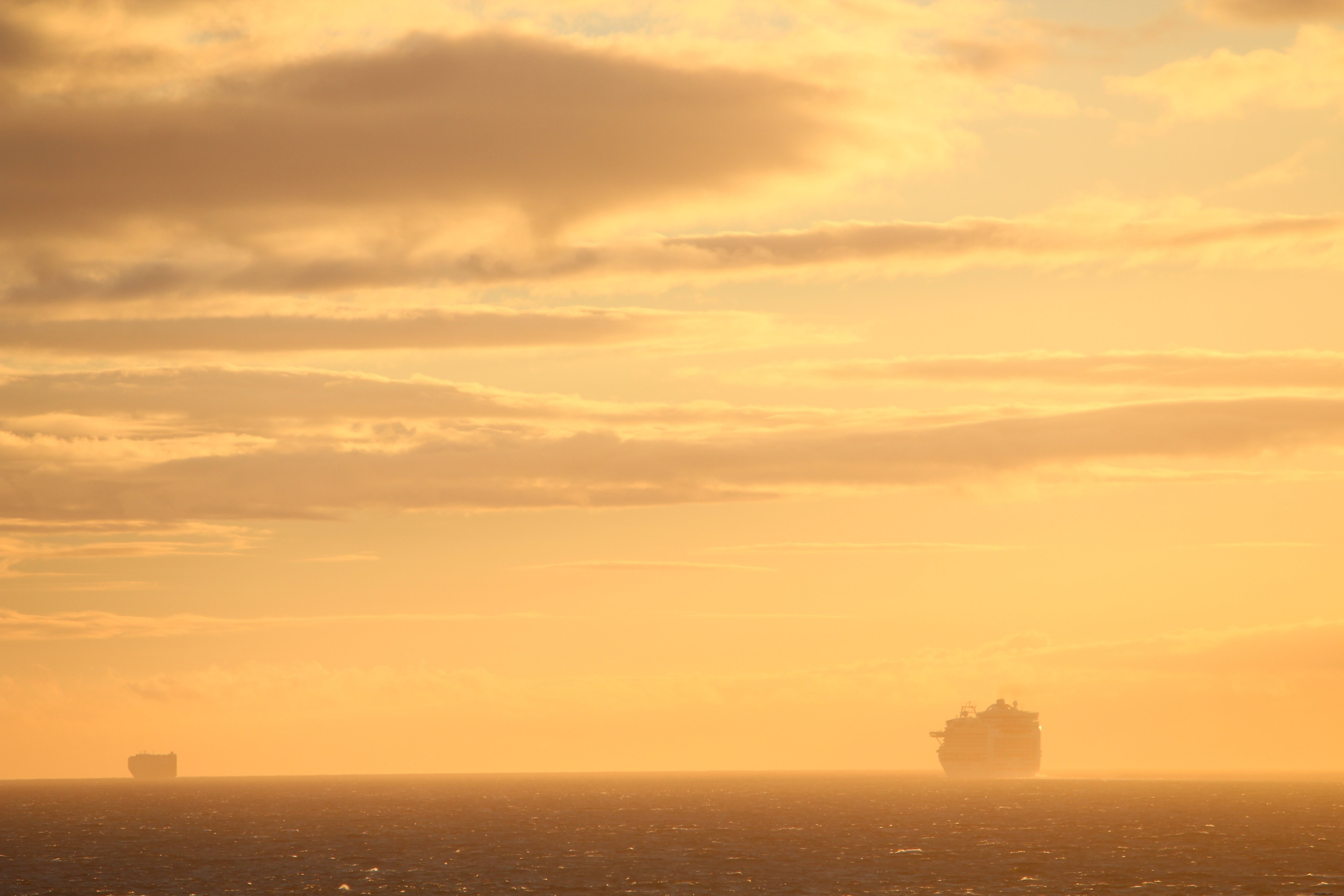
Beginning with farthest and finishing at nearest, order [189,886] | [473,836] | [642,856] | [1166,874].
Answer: [473,836] < [642,856] < [1166,874] < [189,886]

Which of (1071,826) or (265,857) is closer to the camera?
(265,857)

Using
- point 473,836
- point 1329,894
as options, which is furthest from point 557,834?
point 1329,894

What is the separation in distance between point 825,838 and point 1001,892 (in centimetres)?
5720

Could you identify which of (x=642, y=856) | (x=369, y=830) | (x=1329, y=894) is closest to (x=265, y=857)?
(x=642, y=856)

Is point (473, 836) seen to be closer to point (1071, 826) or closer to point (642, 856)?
point (642, 856)

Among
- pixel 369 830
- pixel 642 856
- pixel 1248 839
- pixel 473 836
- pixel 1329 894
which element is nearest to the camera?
pixel 1329 894

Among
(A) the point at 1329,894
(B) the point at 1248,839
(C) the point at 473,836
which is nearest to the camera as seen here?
(A) the point at 1329,894

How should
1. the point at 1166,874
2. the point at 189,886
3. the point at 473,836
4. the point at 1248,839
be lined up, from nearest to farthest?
the point at 189,886, the point at 1166,874, the point at 1248,839, the point at 473,836

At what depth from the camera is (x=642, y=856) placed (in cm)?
13238

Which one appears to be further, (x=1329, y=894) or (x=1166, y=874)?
(x=1166, y=874)

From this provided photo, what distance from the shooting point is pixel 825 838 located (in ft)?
517

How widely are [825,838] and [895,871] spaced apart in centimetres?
4222

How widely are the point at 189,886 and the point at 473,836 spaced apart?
203 ft

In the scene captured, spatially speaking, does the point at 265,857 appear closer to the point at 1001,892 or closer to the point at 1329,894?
the point at 1001,892
